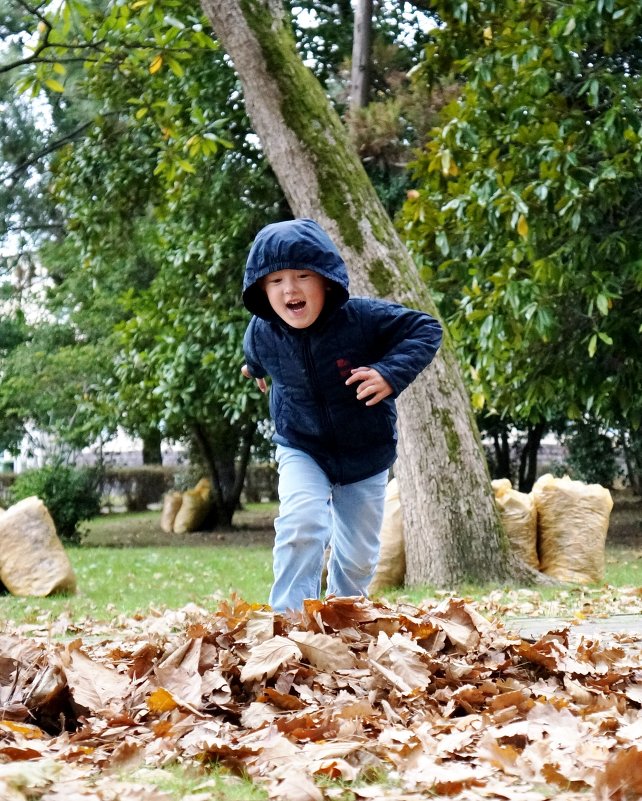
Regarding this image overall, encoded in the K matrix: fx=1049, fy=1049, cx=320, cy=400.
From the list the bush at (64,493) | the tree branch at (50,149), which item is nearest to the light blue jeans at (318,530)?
the tree branch at (50,149)

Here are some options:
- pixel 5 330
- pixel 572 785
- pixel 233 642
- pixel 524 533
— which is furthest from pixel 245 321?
pixel 5 330

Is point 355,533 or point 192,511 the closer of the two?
point 355,533

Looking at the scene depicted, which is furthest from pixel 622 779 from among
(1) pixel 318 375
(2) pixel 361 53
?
(2) pixel 361 53

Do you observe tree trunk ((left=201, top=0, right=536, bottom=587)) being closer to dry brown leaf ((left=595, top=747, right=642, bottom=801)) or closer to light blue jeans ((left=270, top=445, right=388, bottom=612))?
light blue jeans ((left=270, top=445, right=388, bottom=612))

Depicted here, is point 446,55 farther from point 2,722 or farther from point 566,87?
point 2,722

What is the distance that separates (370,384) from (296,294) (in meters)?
0.51

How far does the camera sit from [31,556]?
1020cm

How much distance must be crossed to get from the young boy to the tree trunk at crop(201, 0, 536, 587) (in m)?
3.62

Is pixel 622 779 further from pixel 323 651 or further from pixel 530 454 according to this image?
pixel 530 454

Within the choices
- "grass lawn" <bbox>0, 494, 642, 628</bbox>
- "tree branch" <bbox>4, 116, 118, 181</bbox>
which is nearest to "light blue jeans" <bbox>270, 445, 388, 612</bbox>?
"grass lawn" <bbox>0, 494, 642, 628</bbox>

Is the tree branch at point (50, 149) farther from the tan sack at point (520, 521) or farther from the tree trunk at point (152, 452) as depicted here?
the tree trunk at point (152, 452)

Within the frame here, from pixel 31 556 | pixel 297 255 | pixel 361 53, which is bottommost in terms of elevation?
pixel 31 556

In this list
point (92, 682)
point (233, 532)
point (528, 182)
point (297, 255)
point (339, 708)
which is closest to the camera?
point (339, 708)

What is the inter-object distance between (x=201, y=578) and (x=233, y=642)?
345 inches
